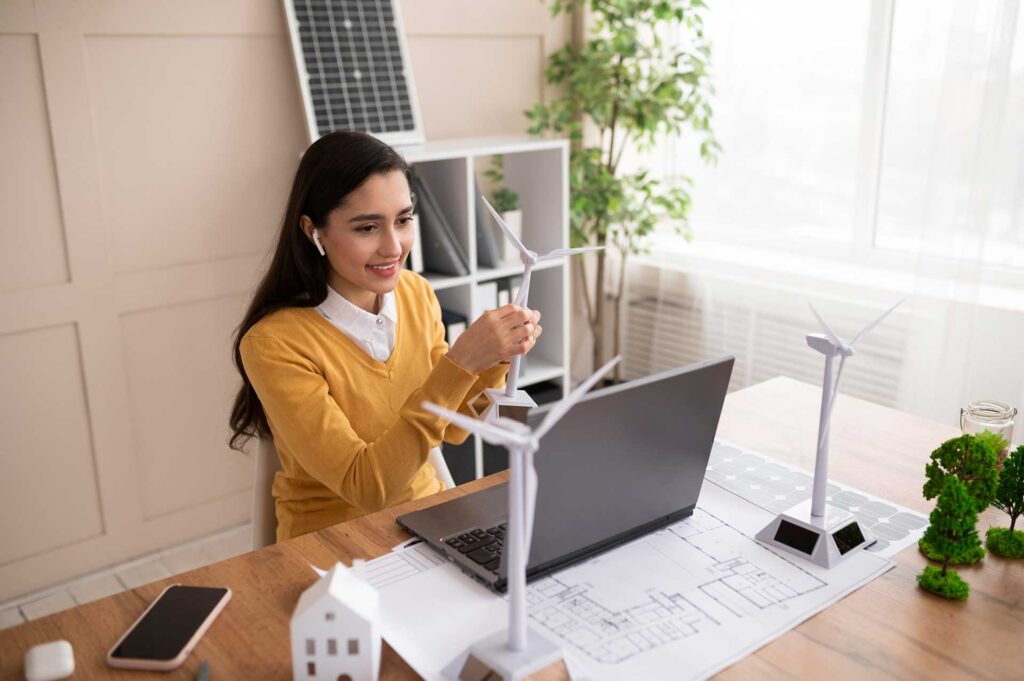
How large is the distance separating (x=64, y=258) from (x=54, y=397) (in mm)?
406

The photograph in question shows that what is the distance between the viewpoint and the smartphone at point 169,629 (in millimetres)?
1035

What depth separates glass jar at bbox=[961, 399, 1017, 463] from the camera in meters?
1.45

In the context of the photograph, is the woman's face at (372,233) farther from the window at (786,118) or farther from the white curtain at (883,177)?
the window at (786,118)

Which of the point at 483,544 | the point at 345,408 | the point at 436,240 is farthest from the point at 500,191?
the point at 483,544

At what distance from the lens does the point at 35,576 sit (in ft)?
8.63

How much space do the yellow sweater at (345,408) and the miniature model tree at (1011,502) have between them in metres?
0.81

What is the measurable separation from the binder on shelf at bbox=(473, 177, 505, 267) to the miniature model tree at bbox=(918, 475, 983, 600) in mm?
1947

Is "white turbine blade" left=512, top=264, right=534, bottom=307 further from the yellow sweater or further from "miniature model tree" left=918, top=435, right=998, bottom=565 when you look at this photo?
"miniature model tree" left=918, top=435, right=998, bottom=565

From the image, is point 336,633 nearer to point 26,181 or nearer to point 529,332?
point 529,332

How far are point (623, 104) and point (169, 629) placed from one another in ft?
8.65

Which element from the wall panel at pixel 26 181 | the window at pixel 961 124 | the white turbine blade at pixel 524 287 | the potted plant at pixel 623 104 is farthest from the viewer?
the potted plant at pixel 623 104

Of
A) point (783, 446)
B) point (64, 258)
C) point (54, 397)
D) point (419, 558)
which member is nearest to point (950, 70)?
point (783, 446)

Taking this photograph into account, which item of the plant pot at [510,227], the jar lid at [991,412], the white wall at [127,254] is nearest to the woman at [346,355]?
the jar lid at [991,412]

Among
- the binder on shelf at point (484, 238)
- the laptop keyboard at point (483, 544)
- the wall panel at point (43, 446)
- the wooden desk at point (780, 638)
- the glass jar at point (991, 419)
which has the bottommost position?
the wall panel at point (43, 446)
